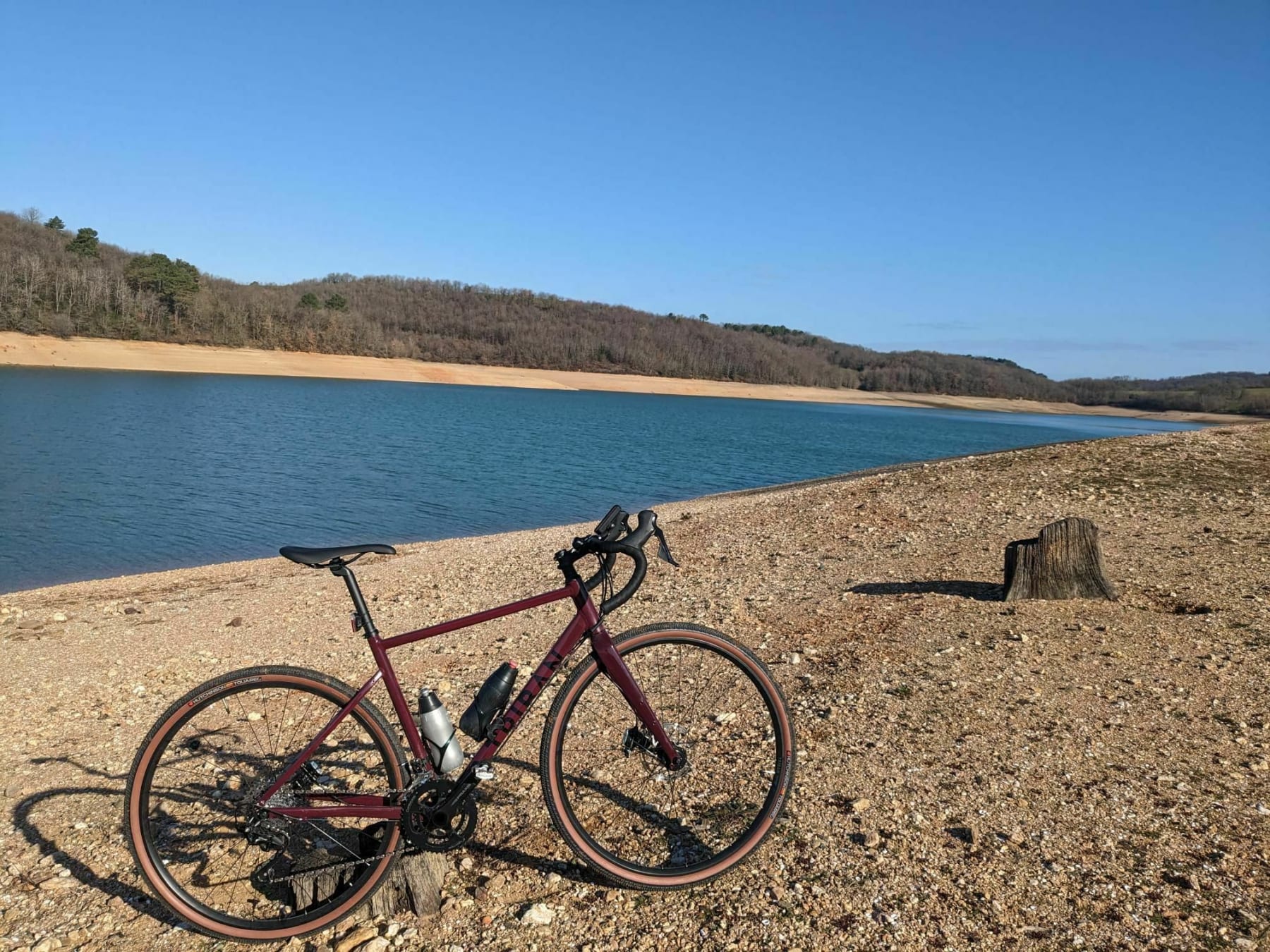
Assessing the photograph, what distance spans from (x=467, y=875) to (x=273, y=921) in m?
0.75

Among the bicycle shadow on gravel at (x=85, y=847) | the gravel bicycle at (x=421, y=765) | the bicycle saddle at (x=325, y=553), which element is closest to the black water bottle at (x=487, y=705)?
the gravel bicycle at (x=421, y=765)

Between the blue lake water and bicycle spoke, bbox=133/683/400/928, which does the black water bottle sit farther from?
the blue lake water

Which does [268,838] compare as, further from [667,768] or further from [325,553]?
[667,768]

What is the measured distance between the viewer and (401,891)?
10.3 feet

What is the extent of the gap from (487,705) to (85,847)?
215 cm

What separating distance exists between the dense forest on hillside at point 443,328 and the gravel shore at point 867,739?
295ft

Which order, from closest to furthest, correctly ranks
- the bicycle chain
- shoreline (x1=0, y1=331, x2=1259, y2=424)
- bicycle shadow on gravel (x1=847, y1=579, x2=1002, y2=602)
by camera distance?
the bicycle chain, bicycle shadow on gravel (x1=847, y1=579, x2=1002, y2=602), shoreline (x1=0, y1=331, x2=1259, y2=424)

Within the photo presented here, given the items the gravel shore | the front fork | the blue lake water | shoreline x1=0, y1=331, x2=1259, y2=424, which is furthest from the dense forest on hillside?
the front fork

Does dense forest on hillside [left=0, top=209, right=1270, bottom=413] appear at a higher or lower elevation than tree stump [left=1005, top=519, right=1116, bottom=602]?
higher

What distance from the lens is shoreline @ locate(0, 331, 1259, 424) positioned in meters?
75.4

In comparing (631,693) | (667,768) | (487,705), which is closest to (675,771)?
(667,768)

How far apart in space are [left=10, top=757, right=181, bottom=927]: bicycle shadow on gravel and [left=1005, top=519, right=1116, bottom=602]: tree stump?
6802 mm

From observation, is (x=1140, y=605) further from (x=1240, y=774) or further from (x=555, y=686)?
(x=555, y=686)

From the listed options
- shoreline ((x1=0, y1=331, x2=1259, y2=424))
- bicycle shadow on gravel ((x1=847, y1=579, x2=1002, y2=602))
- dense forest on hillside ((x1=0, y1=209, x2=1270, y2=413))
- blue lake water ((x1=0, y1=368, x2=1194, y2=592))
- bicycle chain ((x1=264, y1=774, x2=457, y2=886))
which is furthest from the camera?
dense forest on hillside ((x1=0, y1=209, x2=1270, y2=413))
